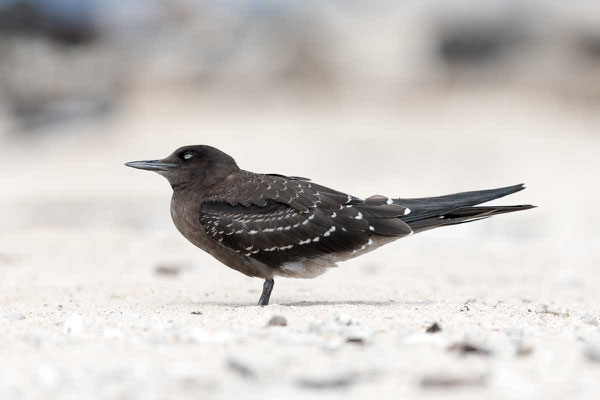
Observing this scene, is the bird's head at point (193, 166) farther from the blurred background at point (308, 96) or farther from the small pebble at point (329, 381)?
the blurred background at point (308, 96)

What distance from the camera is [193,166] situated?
7.18 meters

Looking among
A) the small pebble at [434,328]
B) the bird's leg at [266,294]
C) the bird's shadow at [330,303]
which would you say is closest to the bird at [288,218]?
the bird's leg at [266,294]

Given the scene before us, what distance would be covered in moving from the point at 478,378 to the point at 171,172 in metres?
4.00

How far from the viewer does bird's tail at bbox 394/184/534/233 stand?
22.5 ft

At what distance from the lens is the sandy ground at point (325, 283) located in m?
3.82

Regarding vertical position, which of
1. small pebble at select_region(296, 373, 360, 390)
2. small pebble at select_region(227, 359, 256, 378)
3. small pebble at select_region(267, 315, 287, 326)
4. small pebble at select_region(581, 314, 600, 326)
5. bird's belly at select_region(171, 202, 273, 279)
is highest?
bird's belly at select_region(171, 202, 273, 279)

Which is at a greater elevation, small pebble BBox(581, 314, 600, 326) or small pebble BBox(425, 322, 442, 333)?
small pebble BBox(425, 322, 442, 333)

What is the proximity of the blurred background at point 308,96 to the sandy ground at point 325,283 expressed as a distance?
152 mm

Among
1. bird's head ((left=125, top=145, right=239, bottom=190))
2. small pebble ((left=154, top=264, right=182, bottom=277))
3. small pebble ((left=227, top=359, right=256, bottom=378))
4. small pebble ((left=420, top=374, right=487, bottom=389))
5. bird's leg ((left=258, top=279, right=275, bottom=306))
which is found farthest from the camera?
small pebble ((left=154, top=264, right=182, bottom=277))

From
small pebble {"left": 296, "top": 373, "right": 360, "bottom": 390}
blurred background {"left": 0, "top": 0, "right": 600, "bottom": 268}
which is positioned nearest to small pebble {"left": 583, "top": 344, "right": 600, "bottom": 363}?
small pebble {"left": 296, "top": 373, "right": 360, "bottom": 390}

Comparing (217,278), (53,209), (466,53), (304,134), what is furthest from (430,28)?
(217,278)

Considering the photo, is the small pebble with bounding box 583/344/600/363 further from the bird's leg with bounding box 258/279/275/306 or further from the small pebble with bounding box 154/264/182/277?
the small pebble with bounding box 154/264/182/277

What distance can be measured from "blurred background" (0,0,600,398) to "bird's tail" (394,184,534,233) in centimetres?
941

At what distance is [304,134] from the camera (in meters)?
25.9
